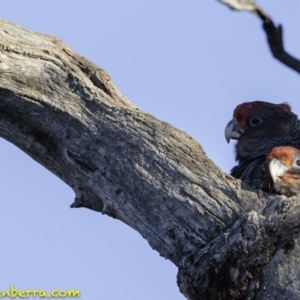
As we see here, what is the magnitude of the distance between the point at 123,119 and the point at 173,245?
3.77ft

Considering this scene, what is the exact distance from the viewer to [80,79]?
6.95 m

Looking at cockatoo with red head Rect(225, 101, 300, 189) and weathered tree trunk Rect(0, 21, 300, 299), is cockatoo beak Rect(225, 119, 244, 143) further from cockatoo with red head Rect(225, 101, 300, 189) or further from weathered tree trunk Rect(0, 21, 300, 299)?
weathered tree trunk Rect(0, 21, 300, 299)

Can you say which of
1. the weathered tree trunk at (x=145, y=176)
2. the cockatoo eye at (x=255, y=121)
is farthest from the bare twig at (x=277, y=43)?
the cockatoo eye at (x=255, y=121)

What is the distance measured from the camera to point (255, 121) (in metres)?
10.1

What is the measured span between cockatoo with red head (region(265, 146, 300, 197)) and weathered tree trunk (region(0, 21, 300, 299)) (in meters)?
0.69

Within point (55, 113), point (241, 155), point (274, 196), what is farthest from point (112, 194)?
point (241, 155)

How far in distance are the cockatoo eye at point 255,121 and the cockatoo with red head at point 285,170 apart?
98.4 inches

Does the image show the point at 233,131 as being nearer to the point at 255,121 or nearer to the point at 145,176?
the point at 255,121

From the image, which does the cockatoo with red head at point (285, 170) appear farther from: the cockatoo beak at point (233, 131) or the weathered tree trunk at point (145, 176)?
the cockatoo beak at point (233, 131)

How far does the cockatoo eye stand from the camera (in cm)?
1005

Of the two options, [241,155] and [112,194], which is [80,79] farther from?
[241,155]

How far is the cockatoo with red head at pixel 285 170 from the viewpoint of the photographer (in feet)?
22.8

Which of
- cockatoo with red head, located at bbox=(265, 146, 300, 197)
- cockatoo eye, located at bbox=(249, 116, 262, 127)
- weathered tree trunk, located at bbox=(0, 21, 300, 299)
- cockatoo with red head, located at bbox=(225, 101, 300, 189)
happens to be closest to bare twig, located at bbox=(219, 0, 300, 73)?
weathered tree trunk, located at bbox=(0, 21, 300, 299)

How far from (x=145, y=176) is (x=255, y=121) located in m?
3.85
